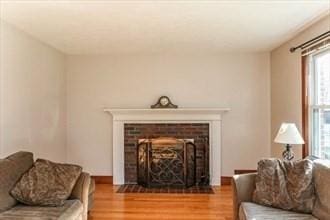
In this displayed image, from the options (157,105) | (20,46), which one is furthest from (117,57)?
(20,46)

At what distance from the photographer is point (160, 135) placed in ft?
19.2

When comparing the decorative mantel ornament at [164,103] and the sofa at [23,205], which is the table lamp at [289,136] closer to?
the sofa at [23,205]

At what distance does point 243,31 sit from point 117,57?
247 cm

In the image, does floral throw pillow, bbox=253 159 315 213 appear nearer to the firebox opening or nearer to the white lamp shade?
the white lamp shade

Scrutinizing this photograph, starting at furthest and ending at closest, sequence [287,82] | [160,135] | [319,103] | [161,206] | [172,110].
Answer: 1. [160,135]
2. [172,110]
3. [287,82]
4. [161,206]
5. [319,103]

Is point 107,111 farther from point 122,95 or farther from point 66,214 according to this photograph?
point 66,214

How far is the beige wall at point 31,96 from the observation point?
3.88 metres

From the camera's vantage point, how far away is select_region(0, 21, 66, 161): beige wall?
388 centimetres

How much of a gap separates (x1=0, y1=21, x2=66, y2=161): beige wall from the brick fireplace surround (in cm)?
112

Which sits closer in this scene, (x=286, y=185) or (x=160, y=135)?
(x=286, y=185)

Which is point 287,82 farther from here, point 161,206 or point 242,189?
point 161,206

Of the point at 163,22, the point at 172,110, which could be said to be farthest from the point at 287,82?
the point at 163,22

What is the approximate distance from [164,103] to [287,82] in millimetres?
2026

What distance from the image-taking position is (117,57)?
600 cm
